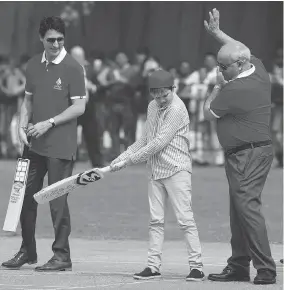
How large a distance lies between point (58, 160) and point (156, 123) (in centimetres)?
93

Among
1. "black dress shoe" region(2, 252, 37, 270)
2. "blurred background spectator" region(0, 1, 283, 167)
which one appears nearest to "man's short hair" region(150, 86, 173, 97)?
"black dress shoe" region(2, 252, 37, 270)

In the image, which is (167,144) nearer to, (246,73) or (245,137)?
(245,137)

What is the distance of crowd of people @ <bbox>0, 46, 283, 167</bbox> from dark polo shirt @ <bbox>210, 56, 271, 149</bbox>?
32.9ft

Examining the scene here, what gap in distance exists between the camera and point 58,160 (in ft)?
33.3

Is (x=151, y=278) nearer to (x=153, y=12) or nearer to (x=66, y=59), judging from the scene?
(x=66, y=59)

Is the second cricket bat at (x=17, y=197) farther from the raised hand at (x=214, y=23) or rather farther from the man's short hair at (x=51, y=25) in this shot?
the raised hand at (x=214, y=23)

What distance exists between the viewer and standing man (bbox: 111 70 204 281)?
9.70m

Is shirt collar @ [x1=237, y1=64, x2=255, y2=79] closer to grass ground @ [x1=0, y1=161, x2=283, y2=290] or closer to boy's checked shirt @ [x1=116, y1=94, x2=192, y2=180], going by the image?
boy's checked shirt @ [x1=116, y1=94, x2=192, y2=180]

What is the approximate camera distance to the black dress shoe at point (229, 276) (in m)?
9.77

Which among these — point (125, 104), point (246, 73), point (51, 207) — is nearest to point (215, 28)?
point (246, 73)

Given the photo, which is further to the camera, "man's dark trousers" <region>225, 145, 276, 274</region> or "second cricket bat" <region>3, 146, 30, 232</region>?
"second cricket bat" <region>3, 146, 30, 232</region>

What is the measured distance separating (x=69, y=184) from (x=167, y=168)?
80cm

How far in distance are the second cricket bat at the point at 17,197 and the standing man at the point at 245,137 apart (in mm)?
1632

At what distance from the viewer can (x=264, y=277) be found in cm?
955
